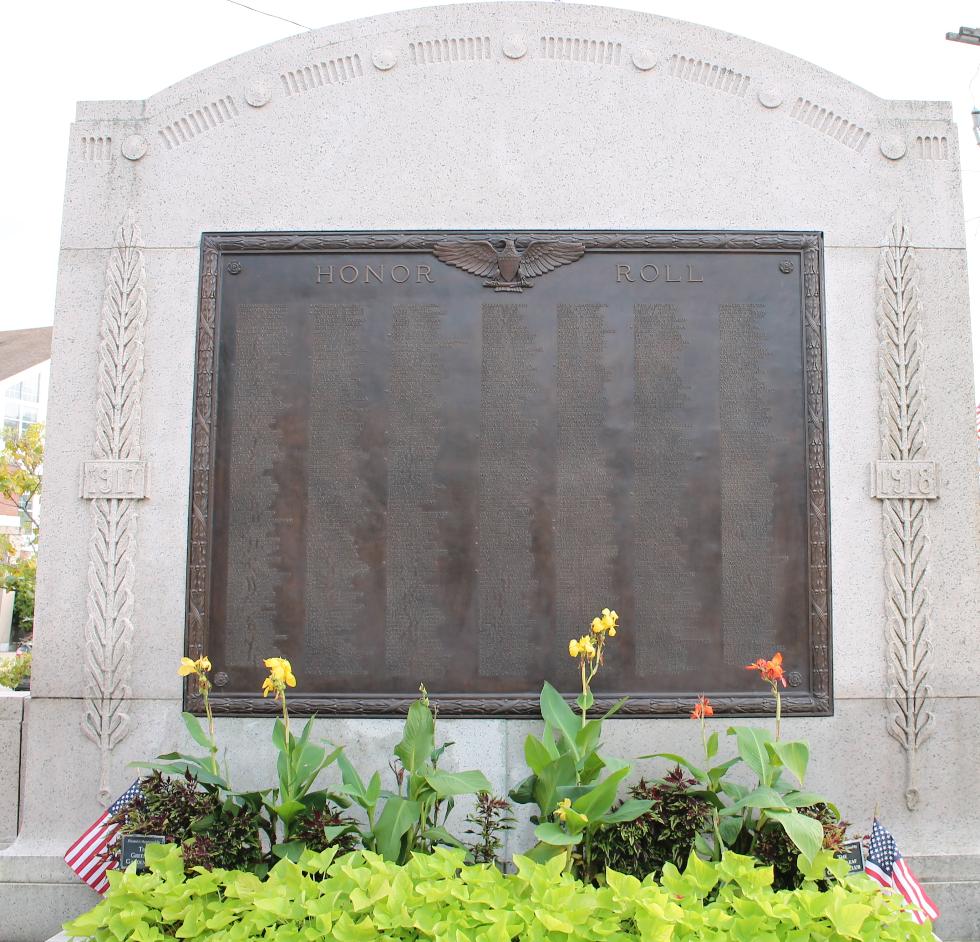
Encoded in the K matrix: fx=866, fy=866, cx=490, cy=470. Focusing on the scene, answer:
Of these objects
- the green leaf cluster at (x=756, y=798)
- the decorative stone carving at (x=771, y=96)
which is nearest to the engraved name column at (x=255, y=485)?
the green leaf cluster at (x=756, y=798)

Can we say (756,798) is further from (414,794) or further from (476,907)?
(414,794)

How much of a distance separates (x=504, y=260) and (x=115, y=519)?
2.56 metres

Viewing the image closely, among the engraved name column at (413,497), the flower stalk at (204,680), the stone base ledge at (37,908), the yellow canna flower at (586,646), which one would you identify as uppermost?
the engraved name column at (413,497)

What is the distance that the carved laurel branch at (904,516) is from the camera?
4578 mm

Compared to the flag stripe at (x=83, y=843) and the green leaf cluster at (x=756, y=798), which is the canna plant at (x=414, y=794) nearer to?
the green leaf cluster at (x=756, y=798)

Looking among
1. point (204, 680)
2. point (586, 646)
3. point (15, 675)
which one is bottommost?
point (15, 675)

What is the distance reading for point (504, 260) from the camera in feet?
15.8

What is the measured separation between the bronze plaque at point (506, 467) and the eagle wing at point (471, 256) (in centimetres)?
1

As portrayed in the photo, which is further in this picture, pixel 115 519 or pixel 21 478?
pixel 21 478

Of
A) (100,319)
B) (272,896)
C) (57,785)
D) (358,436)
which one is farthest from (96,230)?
(272,896)

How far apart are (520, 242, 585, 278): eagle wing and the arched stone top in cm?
17

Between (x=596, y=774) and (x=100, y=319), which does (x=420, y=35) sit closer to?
(x=100, y=319)

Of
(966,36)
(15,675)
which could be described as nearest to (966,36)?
(966,36)

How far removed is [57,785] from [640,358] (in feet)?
12.7
